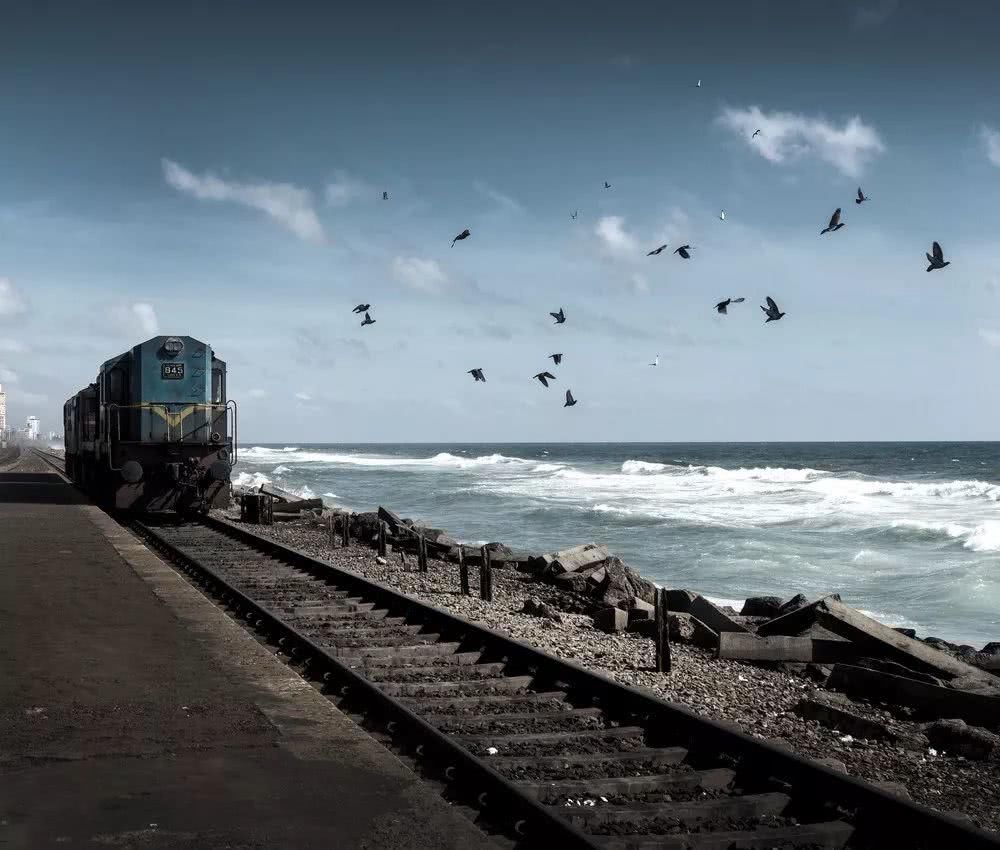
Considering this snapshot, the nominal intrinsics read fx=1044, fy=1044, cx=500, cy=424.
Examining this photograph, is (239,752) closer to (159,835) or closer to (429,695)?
(159,835)

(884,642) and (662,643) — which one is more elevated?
(662,643)

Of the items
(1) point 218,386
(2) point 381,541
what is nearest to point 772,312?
(2) point 381,541

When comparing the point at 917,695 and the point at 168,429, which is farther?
the point at 168,429

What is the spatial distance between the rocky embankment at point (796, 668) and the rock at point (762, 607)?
25mm

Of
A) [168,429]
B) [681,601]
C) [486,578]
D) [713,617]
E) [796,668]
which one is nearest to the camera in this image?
[796,668]

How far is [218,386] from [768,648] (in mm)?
16673

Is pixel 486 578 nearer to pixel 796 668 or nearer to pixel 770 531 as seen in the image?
pixel 796 668

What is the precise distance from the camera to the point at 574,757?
546 cm

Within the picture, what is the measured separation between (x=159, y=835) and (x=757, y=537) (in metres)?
25.8

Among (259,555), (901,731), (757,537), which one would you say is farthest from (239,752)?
(757,537)

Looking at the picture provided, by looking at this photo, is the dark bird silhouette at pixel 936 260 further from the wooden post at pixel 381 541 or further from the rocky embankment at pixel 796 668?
the wooden post at pixel 381 541

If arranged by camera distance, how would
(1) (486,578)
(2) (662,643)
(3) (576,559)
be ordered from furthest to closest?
(3) (576,559)
(1) (486,578)
(2) (662,643)

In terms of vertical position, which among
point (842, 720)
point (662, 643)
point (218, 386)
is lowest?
point (842, 720)

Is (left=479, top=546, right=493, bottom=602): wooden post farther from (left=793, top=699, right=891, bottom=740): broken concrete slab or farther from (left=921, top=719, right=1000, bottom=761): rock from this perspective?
(left=921, top=719, right=1000, bottom=761): rock
